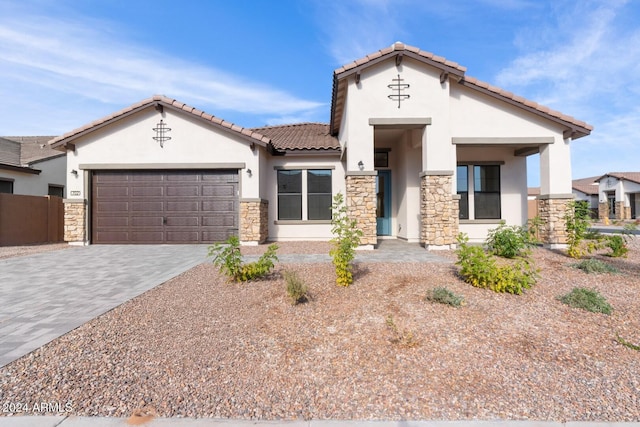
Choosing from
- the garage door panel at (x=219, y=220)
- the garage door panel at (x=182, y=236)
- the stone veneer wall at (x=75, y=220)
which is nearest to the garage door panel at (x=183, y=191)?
the garage door panel at (x=219, y=220)

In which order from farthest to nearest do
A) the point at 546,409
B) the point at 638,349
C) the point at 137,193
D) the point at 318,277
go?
the point at 137,193 → the point at 318,277 → the point at 638,349 → the point at 546,409

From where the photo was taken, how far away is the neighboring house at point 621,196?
28.8 meters

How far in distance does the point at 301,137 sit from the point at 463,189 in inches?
285

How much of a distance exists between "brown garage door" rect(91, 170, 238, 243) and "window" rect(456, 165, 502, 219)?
8.39m

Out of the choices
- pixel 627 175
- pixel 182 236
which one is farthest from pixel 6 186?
pixel 627 175

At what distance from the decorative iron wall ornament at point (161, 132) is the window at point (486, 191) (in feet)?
37.2

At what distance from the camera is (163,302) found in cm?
467

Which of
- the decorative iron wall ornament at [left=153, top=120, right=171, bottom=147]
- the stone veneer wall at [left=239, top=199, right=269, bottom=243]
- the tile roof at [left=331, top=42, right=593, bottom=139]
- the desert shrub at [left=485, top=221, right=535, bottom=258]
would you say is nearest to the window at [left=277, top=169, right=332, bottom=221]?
the stone veneer wall at [left=239, top=199, right=269, bottom=243]

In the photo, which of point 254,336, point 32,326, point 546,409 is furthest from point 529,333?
point 32,326

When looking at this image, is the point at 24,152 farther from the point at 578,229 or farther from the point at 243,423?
the point at 578,229

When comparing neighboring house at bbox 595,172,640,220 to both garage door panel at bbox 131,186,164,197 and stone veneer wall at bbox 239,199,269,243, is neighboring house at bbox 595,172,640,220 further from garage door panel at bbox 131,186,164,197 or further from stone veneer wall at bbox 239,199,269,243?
garage door panel at bbox 131,186,164,197

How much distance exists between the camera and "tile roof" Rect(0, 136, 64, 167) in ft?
48.6

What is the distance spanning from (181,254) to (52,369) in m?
6.29

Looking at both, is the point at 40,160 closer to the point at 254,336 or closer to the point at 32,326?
the point at 32,326
